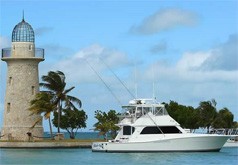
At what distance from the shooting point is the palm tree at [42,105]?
5953 centimetres

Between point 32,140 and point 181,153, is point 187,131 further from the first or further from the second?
point 32,140

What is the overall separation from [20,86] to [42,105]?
2.56 metres

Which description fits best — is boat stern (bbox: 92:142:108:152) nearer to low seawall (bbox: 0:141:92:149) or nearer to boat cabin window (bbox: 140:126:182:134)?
boat cabin window (bbox: 140:126:182:134)

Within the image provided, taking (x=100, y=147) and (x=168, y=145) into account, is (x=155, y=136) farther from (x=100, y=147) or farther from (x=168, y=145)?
(x=100, y=147)

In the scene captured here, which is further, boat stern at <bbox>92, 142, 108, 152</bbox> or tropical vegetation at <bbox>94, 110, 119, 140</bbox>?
tropical vegetation at <bbox>94, 110, 119, 140</bbox>

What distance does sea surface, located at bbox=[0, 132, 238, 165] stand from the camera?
45.2m

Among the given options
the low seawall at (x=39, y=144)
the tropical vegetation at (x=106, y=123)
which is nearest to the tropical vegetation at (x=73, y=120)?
the tropical vegetation at (x=106, y=123)

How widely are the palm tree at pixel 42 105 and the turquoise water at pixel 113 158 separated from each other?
6016 mm

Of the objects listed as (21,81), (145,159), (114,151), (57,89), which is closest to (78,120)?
(57,89)

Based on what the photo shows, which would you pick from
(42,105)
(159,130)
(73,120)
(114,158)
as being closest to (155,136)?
(159,130)

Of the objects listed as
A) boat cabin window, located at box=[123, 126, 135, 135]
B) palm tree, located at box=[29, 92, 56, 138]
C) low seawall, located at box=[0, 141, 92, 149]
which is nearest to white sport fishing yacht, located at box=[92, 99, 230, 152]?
boat cabin window, located at box=[123, 126, 135, 135]

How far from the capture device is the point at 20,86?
5947cm

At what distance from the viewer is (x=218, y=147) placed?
173 feet

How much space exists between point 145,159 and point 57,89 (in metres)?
19.3
